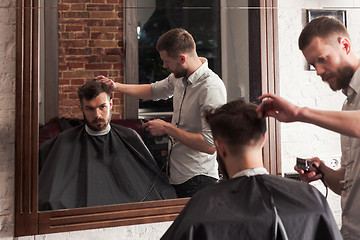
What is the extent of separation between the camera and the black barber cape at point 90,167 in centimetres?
199

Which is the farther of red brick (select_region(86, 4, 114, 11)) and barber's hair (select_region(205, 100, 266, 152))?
red brick (select_region(86, 4, 114, 11))

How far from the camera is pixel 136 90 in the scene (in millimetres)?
1991

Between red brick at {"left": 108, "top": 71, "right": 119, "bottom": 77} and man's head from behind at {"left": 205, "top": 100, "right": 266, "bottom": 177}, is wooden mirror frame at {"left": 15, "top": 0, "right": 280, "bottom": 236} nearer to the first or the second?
red brick at {"left": 108, "top": 71, "right": 119, "bottom": 77}

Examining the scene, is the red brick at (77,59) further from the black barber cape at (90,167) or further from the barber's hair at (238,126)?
the barber's hair at (238,126)

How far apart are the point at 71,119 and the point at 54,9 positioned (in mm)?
583

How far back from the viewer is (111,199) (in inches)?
80.9

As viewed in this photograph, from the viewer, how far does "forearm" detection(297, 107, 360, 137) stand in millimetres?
1286

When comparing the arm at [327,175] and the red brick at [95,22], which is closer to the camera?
the arm at [327,175]

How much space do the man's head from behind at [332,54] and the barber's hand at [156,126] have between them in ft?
2.61

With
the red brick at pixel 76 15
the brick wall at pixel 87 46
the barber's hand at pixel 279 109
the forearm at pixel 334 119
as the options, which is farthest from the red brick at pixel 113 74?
the forearm at pixel 334 119

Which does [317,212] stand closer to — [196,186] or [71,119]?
[196,186]

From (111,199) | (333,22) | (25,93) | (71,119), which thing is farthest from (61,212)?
(333,22)

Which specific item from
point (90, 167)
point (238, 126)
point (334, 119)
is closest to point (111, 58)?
point (90, 167)

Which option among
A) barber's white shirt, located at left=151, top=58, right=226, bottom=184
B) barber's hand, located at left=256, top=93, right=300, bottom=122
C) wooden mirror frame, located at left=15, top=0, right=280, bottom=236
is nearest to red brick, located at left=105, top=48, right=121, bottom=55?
barber's white shirt, located at left=151, top=58, right=226, bottom=184
